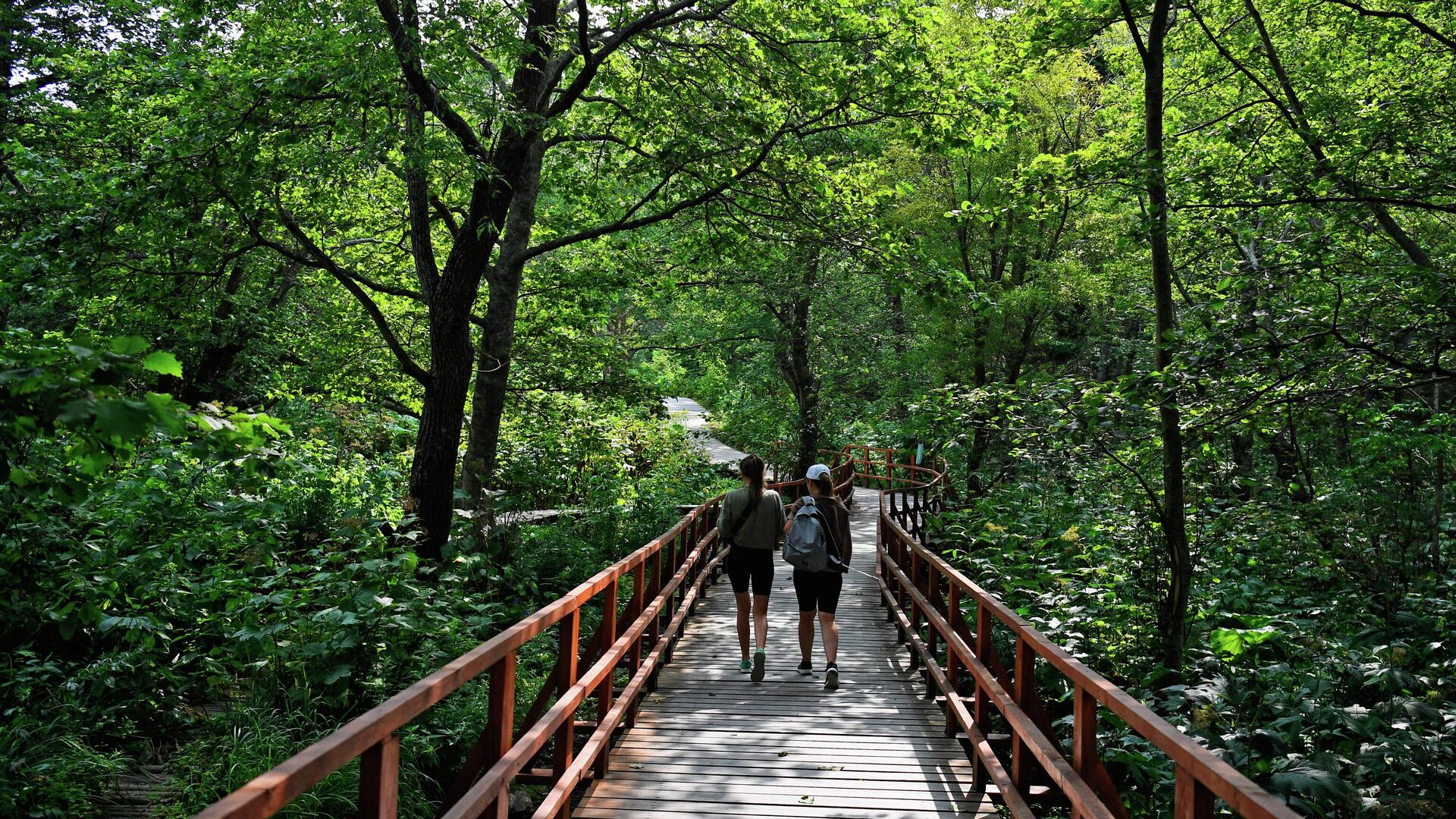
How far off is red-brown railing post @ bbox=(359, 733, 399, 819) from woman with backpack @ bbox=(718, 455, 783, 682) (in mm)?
4869

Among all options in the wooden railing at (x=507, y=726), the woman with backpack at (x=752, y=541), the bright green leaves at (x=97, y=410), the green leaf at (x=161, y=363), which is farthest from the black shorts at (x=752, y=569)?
the green leaf at (x=161, y=363)

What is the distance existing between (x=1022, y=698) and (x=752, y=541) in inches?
124

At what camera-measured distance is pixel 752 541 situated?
24.8 feet

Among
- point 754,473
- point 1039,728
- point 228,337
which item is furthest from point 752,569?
point 228,337

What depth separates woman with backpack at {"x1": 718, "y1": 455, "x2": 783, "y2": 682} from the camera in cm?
757

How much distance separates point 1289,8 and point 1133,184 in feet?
20.8

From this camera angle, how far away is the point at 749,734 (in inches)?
244

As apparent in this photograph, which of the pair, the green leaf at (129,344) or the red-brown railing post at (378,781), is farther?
the red-brown railing post at (378,781)

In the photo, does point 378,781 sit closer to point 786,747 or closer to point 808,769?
point 808,769

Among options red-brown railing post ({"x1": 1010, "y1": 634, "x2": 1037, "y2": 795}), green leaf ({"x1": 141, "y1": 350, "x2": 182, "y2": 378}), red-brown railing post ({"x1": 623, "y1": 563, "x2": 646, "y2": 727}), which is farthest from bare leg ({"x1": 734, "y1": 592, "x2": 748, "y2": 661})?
green leaf ({"x1": 141, "y1": 350, "x2": 182, "y2": 378})

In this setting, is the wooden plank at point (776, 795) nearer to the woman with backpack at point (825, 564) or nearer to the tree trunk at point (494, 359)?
the woman with backpack at point (825, 564)

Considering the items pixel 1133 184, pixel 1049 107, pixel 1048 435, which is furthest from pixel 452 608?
pixel 1049 107

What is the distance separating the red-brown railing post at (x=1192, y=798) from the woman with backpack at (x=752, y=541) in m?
4.85

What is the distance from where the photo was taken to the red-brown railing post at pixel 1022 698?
4.62m
